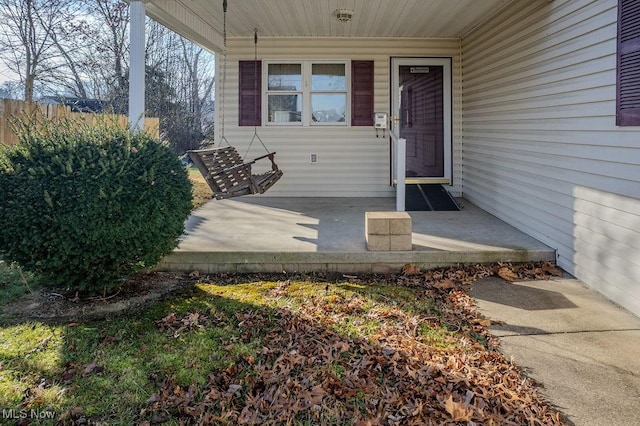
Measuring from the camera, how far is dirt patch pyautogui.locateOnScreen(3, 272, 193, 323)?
10.4ft

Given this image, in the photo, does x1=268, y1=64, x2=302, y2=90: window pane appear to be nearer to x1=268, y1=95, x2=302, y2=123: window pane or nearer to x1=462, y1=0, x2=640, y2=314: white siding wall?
x1=268, y1=95, x2=302, y2=123: window pane

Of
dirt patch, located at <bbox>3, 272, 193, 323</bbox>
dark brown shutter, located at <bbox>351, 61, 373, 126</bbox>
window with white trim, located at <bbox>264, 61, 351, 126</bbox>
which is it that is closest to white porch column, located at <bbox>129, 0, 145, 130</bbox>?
dirt patch, located at <bbox>3, 272, 193, 323</bbox>

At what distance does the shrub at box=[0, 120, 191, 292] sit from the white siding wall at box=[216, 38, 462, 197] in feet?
15.1

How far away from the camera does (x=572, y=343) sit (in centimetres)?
275

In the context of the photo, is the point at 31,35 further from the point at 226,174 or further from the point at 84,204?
the point at 84,204

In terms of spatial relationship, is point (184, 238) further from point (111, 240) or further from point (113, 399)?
point (113, 399)

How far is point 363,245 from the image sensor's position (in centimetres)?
445

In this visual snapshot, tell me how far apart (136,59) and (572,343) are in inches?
194

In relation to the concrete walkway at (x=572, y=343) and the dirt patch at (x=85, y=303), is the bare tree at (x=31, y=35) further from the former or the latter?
the concrete walkway at (x=572, y=343)

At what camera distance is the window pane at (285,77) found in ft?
25.9

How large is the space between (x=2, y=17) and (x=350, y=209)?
1146 cm

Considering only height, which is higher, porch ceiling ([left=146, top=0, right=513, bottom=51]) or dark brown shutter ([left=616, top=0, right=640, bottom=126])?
porch ceiling ([left=146, top=0, right=513, bottom=51])

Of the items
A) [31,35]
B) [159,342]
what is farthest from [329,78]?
[31,35]

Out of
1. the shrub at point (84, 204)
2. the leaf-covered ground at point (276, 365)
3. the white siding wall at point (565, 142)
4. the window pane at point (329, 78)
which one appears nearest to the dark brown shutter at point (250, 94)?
the window pane at point (329, 78)
